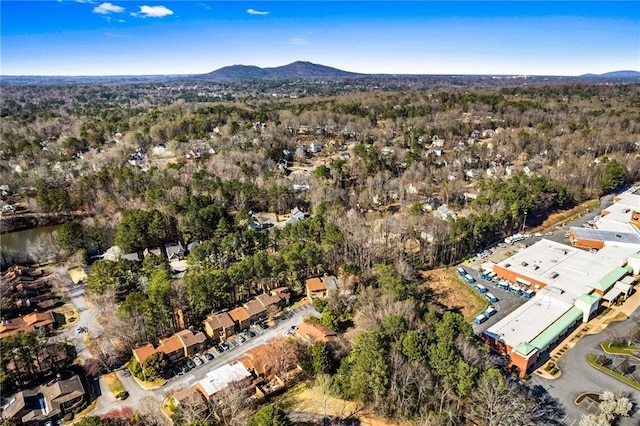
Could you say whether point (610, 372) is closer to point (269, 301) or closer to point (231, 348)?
point (269, 301)

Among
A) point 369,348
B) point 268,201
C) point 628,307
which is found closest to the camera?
point 369,348

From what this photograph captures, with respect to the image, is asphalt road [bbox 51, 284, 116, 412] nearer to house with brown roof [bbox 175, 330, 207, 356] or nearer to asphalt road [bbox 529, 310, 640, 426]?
house with brown roof [bbox 175, 330, 207, 356]

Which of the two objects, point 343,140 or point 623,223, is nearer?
point 623,223

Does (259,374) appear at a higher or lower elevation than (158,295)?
lower

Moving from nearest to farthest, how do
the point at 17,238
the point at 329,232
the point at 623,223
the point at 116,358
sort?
1. the point at 116,358
2. the point at 329,232
3. the point at 623,223
4. the point at 17,238

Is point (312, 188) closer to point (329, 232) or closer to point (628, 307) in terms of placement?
point (329, 232)

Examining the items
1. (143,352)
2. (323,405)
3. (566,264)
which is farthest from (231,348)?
(566,264)

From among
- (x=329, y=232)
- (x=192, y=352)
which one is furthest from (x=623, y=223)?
(x=192, y=352)
